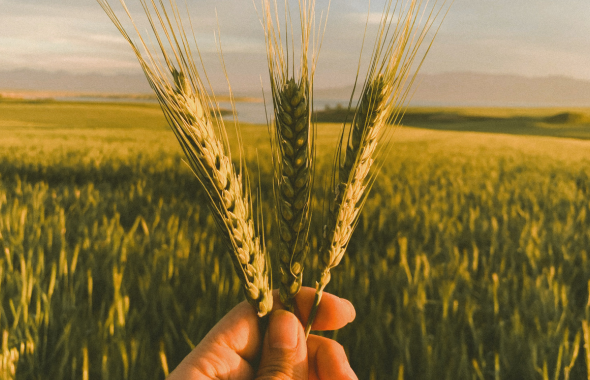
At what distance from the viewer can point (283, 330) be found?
130 centimetres

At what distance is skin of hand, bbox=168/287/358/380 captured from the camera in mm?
1316

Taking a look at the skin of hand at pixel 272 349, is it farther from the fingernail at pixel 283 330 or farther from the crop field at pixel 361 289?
the crop field at pixel 361 289

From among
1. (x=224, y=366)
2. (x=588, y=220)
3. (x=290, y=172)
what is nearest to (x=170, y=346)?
(x=224, y=366)

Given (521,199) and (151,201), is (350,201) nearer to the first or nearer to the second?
(151,201)

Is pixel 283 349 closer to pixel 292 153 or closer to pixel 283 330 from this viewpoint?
pixel 283 330

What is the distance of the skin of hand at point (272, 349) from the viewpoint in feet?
4.32

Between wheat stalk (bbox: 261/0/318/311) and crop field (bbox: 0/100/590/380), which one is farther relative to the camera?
crop field (bbox: 0/100/590/380)

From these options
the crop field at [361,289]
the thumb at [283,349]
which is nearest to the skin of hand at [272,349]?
the thumb at [283,349]

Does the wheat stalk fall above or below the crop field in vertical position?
above

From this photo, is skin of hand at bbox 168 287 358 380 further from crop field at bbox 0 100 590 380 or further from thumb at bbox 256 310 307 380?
crop field at bbox 0 100 590 380

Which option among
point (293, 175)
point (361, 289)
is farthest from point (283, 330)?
point (361, 289)

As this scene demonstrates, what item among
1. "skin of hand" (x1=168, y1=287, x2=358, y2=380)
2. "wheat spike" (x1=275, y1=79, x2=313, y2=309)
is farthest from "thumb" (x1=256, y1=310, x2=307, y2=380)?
"wheat spike" (x1=275, y1=79, x2=313, y2=309)

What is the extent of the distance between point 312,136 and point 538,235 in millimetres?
3273

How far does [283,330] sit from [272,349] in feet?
0.27
